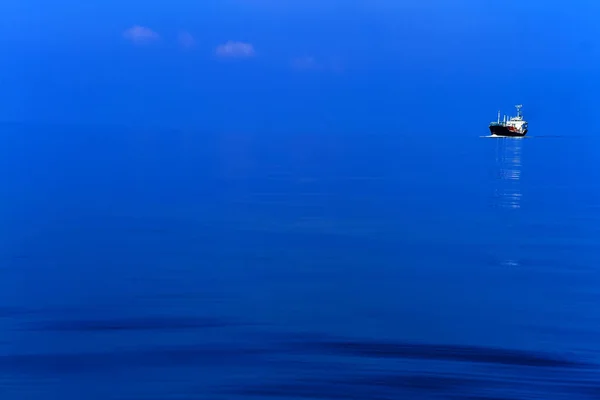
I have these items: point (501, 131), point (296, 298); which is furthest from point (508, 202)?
point (501, 131)

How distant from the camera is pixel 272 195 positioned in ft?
118

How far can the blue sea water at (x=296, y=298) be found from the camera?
11.5m

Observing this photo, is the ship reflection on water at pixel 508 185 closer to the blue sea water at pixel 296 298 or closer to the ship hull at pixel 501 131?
the blue sea water at pixel 296 298

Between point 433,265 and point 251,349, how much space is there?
8245mm

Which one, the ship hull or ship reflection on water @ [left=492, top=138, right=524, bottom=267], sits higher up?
the ship hull

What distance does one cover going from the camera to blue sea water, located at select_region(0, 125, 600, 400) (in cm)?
1147

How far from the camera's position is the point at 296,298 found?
16.4 metres

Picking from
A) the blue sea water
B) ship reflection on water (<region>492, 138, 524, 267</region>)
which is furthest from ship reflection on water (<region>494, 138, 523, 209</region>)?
the blue sea water

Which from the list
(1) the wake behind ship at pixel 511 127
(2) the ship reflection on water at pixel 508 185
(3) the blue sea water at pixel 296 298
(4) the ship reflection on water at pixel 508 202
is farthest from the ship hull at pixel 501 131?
(3) the blue sea water at pixel 296 298

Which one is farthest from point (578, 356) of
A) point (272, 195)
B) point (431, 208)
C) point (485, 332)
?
point (272, 195)

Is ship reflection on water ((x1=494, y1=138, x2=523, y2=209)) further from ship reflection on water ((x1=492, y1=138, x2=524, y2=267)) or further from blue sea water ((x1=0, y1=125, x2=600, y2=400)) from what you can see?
blue sea water ((x1=0, y1=125, x2=600, y2=400))

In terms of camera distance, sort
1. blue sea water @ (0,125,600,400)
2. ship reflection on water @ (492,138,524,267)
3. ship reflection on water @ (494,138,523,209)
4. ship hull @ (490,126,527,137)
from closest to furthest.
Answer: blue sea water @ (0,125,600,400)
ship reflection on water @ (492,138,524,267)
ship reflection on water @ (494,138,523,209)
ship hull @ (490,126,527,137)

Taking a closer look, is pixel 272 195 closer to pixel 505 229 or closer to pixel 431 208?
pixel 431 208

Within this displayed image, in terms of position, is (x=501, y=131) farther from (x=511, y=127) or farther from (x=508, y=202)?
(x=508, y=202)
